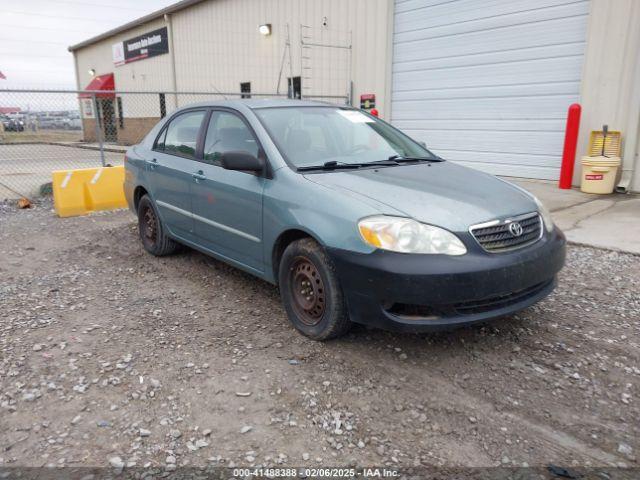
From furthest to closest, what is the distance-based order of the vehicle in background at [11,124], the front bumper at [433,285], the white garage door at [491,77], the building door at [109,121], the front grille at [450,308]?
the building door at [109,121] < the vehicle in background at [11,124] < the white garage door at [491,77] < the front grille at [450,308] < the front bumper at [433,285]

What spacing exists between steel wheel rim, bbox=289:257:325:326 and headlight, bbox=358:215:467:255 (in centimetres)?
51

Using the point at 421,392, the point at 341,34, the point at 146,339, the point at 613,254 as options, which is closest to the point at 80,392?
the point at 146,339

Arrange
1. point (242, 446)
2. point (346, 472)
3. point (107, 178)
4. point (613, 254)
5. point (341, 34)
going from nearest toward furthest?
1. point (346, 472)
2. point (242, 446)
3. point (613, 254)
4. point (107, 178)
5. point (341, 34)

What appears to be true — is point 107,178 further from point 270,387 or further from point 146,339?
point 270,387

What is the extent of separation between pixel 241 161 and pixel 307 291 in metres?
1.02

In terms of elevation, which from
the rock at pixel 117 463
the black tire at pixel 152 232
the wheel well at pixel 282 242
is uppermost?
the wheel well at pixel 282 242

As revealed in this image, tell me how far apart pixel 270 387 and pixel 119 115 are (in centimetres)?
2446

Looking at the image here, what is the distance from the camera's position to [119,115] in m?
24.6

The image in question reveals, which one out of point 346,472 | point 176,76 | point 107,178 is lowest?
point 346,472

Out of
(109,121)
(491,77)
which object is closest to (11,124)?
(491,77)

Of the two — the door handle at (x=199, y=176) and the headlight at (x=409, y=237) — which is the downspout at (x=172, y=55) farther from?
the headlight at (x=409, y=237)

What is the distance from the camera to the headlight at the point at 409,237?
295cm

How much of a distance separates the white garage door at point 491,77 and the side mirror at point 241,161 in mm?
7278

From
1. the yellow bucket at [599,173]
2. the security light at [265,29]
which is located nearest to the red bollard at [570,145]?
the yellow bucket at [599,173]
